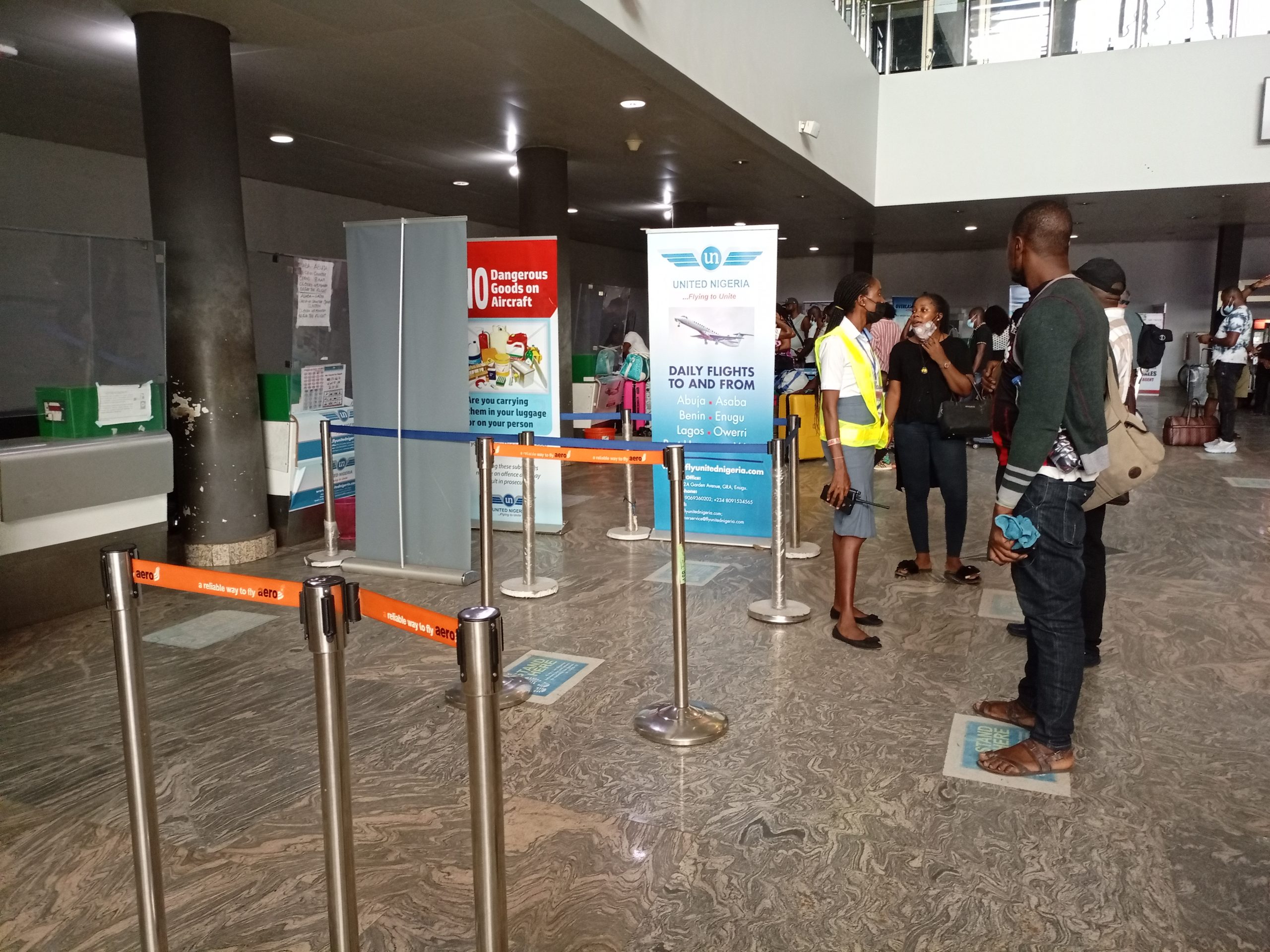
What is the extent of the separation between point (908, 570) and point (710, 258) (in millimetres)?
2289

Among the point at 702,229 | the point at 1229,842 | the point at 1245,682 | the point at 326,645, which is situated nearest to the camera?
the point at 326,645

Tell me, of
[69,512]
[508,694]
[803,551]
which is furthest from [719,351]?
[69,512]

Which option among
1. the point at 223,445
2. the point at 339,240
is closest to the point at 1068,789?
the point at 223,445

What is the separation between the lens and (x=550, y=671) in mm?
3855

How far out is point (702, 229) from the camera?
18.7 ft

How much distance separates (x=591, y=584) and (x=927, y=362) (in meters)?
2.24

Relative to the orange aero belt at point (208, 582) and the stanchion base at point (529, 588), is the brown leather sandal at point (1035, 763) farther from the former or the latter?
the stanchion base at point (529, 588)

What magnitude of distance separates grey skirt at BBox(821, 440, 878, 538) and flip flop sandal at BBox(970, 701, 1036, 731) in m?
0.90

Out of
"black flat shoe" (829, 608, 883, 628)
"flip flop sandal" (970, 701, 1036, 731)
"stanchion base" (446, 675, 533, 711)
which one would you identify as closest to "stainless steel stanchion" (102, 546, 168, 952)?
"stanchion base" (446, 675, 533, 711)

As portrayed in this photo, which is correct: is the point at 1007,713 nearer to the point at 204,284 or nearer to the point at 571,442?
the point at 571,442

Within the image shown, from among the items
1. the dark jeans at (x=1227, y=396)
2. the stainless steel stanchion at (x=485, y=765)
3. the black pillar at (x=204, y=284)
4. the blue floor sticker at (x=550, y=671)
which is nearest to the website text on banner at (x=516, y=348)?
the black pillar at (x=204, y=284)

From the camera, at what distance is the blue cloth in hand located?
2664 mm

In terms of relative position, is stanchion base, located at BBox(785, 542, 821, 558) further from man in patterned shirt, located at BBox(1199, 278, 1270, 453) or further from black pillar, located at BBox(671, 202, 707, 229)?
black pillar, located at BBox(671, 202, 707, 229)

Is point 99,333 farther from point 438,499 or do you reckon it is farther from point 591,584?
point 591,584
